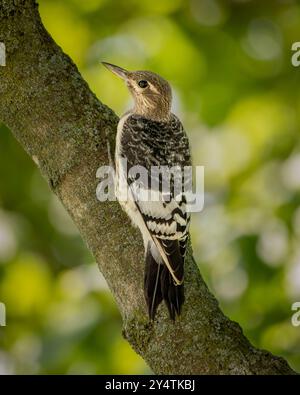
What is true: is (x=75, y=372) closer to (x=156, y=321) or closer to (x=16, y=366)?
(x=16, y=366)

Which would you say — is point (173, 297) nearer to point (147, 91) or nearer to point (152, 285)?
point (152, 285)

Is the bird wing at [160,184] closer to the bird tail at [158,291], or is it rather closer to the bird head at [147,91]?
the bird tail at [158,291]

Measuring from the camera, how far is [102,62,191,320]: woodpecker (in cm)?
385

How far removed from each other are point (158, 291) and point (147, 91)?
2322 mm

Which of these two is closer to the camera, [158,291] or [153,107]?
[158,291]

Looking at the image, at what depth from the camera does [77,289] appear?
237 inches

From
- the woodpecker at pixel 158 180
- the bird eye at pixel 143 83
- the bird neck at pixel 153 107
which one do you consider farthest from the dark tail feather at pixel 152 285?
the bird eye at pixel 143 83

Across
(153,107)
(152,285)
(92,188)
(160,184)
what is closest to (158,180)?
(160,184)

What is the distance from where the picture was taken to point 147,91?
5770 millimetres

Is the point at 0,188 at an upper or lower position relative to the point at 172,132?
upper

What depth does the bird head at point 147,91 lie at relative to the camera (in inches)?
225

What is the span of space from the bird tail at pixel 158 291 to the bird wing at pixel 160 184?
6 centimetres
